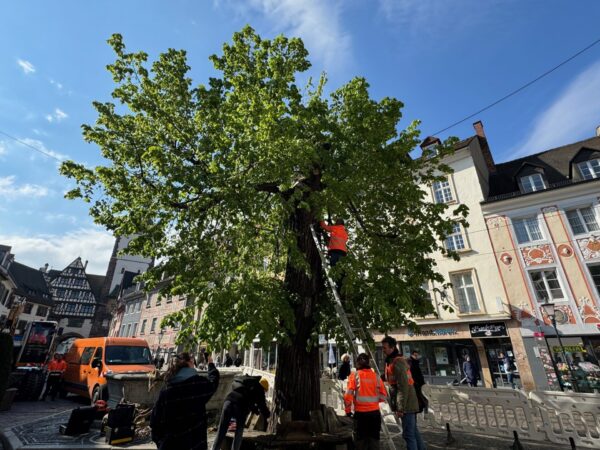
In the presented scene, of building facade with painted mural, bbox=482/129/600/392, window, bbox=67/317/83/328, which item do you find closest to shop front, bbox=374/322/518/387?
building facade with painted mural, bbox=482/129/600/392

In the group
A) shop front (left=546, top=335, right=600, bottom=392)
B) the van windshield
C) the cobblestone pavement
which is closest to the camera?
the cobblestone pavement

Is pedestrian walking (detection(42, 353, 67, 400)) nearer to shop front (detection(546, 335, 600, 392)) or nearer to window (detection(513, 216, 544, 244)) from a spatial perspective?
shop front (detection(546, 335, 600, 392))

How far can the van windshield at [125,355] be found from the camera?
39.9 feet

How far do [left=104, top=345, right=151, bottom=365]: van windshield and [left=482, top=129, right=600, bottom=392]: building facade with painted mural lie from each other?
18647 millimetres

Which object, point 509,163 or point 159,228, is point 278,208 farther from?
point 509,163

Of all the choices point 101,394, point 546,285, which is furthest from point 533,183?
point 101,394

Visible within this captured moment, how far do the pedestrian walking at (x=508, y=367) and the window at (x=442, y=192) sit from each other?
10336mm

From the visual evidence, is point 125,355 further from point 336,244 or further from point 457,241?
point 457,241

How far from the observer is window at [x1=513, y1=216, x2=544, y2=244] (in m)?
18.5

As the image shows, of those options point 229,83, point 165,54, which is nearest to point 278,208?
point 229,83

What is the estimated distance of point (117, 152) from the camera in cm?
767

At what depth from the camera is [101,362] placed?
38.0 ft

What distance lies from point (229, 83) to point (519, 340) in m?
19.2

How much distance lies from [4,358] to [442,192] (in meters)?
24.4
